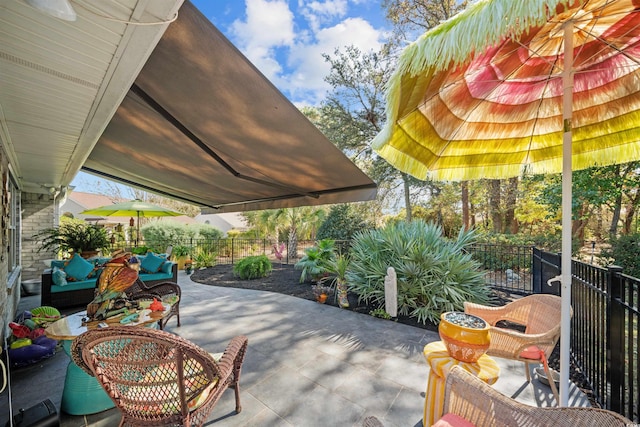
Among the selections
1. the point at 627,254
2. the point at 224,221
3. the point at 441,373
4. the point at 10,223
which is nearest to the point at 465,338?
the point at 441,373

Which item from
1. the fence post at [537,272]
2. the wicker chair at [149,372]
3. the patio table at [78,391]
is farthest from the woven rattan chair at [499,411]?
the fence post at [537,272]

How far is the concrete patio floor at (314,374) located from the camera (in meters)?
2.33

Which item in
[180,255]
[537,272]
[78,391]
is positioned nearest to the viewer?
[78,391]

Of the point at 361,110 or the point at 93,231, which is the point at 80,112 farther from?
the point at 361,110

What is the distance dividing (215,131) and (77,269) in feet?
15.3

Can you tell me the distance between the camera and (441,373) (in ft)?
5.90

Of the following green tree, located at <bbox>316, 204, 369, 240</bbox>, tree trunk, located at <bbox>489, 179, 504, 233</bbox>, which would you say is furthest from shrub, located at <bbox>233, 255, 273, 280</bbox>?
tree trunk, located at <bbox>489, 179, 504, 233</bbox>

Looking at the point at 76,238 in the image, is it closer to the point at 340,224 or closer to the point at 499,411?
the point at 499,411

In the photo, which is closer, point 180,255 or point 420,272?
point 420,272

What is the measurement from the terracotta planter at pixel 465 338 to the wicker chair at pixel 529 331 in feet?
2.32

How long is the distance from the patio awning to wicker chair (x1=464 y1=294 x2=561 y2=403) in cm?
213

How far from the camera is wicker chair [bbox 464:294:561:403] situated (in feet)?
7.60

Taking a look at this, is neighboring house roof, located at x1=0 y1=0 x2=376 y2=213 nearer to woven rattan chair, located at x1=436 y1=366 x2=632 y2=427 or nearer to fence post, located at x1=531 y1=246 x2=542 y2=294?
woven rattan chair, located at x1=436 y1=366 x2=632 y2=427

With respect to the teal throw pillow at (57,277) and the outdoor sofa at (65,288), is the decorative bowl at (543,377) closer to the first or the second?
the outdoor sofa at (65,288)
